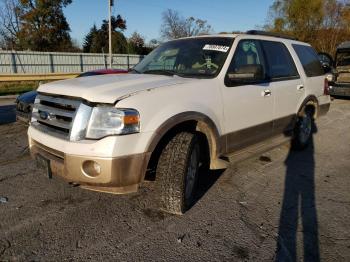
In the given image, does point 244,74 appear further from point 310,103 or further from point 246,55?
point 310,103

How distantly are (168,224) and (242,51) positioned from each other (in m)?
2.33

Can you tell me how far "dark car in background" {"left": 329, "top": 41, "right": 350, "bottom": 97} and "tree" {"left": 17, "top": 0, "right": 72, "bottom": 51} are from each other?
37579 millimetres

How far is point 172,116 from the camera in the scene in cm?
315

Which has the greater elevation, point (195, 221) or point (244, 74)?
point (244, 74)

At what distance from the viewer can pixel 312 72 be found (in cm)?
568

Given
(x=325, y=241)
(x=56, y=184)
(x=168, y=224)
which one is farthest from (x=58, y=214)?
(x=325, y=241)

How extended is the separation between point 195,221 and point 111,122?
1.35m

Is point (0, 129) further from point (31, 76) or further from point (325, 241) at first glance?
point (31, 76)

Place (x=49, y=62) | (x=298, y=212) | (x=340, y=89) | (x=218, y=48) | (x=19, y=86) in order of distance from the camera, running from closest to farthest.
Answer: (x=298, y=212)
(x=218, y=48)
(x=340, y=89)
(x=19, y=86)
(x=49, y=62)

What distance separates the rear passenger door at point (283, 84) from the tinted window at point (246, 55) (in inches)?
7.1

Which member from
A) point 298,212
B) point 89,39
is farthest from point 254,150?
point 89,39

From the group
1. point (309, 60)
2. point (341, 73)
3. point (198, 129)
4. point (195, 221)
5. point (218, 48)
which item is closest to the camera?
point (195, 221)

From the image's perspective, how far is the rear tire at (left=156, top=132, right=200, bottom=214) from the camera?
321 cm

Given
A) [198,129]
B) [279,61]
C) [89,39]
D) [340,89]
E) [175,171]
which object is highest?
[89,39]
